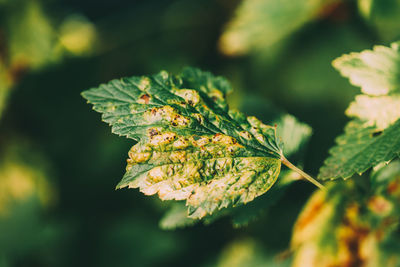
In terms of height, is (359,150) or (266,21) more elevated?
(266,21)

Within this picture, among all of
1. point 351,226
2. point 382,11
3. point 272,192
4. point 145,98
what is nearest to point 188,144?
point 145,98

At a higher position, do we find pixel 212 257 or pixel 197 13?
pixel 197 13

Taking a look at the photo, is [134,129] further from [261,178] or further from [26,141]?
[26,141]

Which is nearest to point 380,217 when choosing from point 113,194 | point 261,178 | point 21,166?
point 261,178

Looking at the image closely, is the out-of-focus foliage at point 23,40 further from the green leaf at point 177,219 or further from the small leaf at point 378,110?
the small leaf at point 378,110

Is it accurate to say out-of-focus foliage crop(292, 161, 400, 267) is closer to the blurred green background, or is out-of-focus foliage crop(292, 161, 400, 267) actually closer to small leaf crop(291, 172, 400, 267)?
small leaf crop(291, 172, 400, 267)

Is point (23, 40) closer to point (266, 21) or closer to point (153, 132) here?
point (266, 21)

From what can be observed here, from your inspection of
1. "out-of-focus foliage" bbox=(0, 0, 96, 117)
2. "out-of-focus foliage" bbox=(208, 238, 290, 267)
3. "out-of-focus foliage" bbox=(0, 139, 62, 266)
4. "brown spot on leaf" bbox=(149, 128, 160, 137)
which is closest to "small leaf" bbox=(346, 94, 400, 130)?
"brown spot on leaf" bbox=(149, 128, 160, 137)
